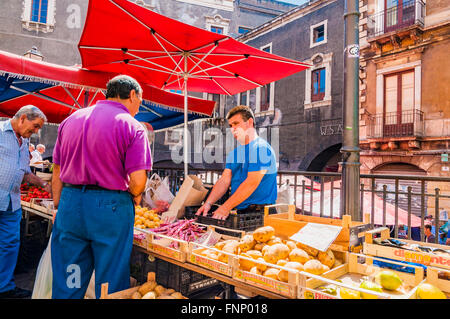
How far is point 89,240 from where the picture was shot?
2043 millimetres

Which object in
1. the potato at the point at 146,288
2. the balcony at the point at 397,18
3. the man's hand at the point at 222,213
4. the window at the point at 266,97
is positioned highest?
the balcony at the point at 397,18

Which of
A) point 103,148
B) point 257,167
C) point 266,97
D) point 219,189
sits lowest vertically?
point 219,189

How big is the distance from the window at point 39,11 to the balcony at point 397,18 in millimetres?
17333

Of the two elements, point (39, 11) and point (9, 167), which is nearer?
point (9, 167)

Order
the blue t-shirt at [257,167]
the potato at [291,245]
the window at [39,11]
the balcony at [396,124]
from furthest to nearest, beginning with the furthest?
1. the window at [39,11]
2. the balcony at [396,124]
3. the blue t-shirt at [257,167]
4. the potato at [291,245]

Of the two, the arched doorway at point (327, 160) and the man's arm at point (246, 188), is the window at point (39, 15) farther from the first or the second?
the man's arm at point (246, 188)

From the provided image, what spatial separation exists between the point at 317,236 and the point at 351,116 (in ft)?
4.98

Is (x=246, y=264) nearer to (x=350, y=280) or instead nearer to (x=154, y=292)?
(x=350, y=280)

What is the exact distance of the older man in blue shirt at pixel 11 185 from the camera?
10.4 ft

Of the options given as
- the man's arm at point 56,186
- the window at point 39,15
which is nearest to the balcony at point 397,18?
the man's arm at point 56,186

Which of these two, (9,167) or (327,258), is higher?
(9,167)

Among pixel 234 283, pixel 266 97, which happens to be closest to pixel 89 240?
pixel 234 283

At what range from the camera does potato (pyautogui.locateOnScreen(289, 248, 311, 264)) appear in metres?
1.83
